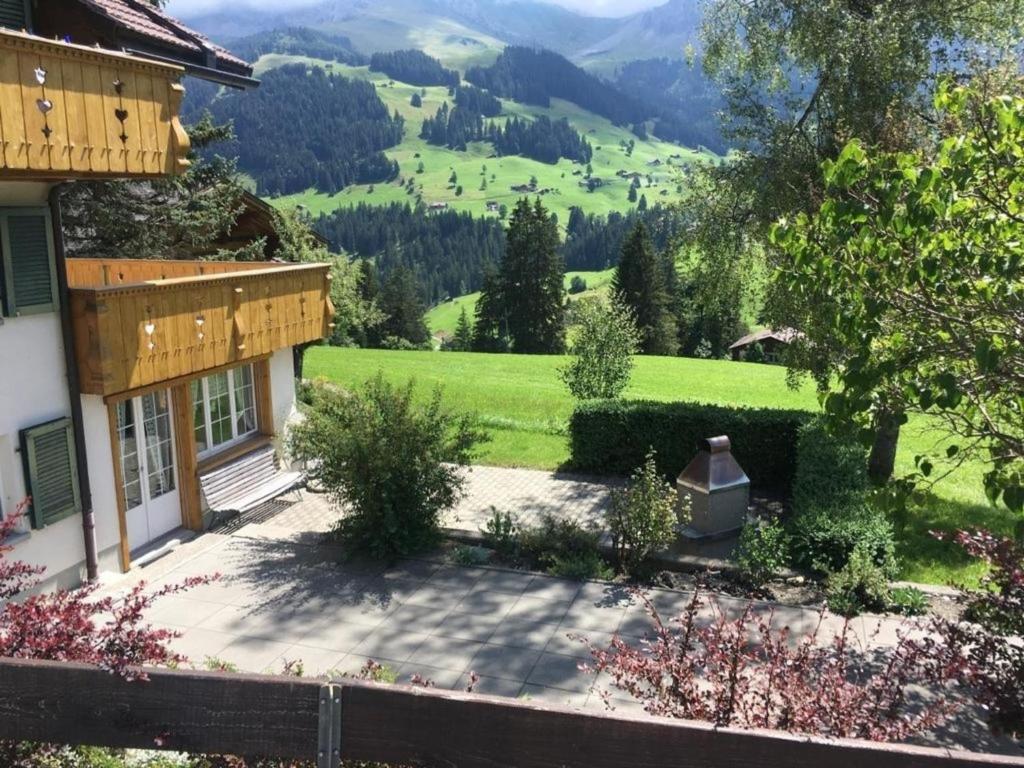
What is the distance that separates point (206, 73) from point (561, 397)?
17.0 m

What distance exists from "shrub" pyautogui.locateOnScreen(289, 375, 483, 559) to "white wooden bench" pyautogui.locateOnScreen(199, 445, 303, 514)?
7.11 feet

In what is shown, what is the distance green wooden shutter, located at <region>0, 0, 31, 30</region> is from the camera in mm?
10578

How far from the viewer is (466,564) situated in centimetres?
1242

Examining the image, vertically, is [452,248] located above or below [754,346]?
above

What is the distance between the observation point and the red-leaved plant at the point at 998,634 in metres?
5.19

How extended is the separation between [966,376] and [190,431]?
1157 cm

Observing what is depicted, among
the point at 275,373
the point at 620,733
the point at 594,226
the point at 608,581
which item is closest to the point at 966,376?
the point at 620,733

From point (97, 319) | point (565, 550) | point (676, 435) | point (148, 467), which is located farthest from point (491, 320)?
point (97, 319)

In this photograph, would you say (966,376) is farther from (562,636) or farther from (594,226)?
(594,226)

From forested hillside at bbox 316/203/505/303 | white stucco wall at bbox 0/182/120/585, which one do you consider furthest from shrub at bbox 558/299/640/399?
forested hillside at bbox 316/203/505/303

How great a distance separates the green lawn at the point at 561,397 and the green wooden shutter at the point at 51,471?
8378 mm

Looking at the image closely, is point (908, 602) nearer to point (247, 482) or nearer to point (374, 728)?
point (374, 728)

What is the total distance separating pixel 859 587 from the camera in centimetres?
1093

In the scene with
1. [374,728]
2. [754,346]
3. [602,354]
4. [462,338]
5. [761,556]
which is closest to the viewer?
[374,728]
